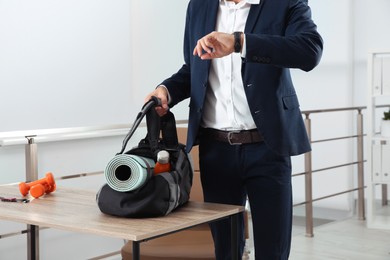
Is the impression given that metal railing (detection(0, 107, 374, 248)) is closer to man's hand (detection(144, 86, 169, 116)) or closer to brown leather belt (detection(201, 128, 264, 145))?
man's hand (detection(144, 86, 169, 116))

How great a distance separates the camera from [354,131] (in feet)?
17.6

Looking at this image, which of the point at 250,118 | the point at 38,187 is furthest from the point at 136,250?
the point at 38,187

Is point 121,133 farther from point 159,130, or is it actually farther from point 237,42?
point 237,42

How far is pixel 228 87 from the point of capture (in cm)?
177

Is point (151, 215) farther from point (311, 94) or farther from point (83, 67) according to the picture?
point (311, 94)

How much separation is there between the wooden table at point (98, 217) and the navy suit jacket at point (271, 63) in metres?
0.22

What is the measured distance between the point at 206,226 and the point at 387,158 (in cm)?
202

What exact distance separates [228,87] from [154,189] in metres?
0.35

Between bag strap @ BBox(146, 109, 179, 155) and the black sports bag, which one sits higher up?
bag strap @ BBox(146, 109, 179, 155)

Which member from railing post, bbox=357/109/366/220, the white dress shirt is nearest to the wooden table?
the white dress shirt

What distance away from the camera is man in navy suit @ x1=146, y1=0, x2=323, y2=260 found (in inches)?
67.7

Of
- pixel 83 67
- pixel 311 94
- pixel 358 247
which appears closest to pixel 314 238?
pixel 358 247

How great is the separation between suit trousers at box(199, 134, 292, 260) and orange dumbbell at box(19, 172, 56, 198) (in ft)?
1.66

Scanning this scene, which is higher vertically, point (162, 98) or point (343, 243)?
point (162, 98)
